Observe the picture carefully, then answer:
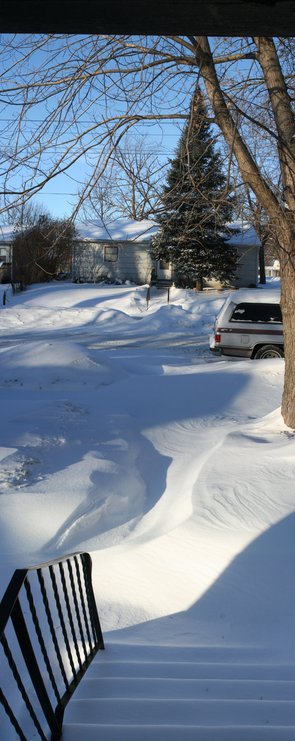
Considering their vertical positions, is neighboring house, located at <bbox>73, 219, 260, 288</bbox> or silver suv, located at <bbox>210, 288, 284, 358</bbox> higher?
neighboring house, located at <bbox>73, 219, 260, 288</bbox>

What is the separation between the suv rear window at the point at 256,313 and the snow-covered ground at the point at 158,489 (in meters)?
3.31

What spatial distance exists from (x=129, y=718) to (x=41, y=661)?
160 cm

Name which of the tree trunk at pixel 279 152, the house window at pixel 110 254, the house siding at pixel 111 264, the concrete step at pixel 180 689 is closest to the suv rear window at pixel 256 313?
the tree trunk at pixel 279 152

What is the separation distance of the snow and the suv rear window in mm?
3226

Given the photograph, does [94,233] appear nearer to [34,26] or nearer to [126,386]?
[126,386]

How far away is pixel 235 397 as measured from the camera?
14469 millimetres

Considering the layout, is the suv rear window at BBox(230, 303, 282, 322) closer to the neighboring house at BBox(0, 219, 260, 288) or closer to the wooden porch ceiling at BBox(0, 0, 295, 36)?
the wooden porch ceiling at BBox(0, 0, 295, 36)

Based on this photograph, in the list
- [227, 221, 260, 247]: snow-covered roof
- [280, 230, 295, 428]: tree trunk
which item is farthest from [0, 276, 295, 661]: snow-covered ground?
[227, 221, 260, 247]: snow-covered roof

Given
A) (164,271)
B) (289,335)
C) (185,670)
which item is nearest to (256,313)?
(289,335)

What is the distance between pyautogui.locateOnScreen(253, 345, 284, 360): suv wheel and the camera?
20.4 meters

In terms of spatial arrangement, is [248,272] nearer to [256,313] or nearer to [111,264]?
[111,264]

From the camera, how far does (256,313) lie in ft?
67.3

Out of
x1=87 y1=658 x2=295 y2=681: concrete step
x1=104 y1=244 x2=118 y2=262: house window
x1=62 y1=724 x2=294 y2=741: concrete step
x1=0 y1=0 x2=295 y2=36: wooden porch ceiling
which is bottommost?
x1=87 y1=658 x2=295 y2=681: concrete step

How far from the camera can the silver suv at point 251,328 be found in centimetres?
2028
